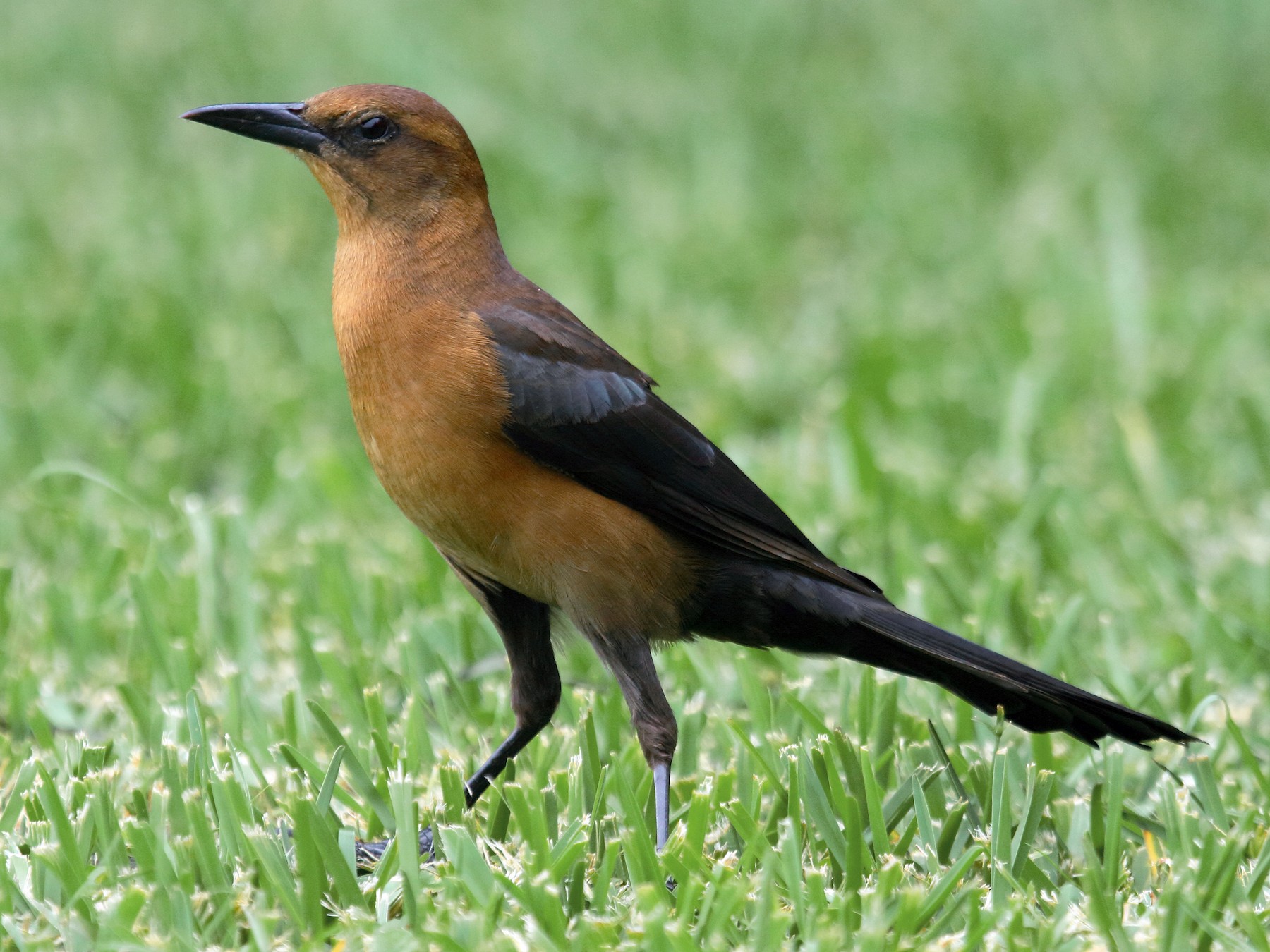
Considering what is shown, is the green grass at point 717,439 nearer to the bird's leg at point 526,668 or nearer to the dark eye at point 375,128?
Answer: the bird's leg at point 526,668

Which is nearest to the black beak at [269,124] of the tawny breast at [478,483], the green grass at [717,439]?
the tawny breast at [478,483]

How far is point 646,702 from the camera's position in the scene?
3.30m

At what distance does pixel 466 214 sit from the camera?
356cm

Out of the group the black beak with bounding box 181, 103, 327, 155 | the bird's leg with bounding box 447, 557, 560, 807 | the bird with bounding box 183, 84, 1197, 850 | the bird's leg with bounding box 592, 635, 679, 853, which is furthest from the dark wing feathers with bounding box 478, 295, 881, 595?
the black beak with bounding box 181, 103, 327, 155

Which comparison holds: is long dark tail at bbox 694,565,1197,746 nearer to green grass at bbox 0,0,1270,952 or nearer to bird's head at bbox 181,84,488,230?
green grass at bbox 0,0,1270,952

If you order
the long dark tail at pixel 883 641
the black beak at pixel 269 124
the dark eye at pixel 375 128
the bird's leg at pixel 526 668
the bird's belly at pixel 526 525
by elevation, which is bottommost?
the bird's leg at pixel 526 668

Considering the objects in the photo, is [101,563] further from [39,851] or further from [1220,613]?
[1220,613]

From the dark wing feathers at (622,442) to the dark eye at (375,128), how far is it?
500mm

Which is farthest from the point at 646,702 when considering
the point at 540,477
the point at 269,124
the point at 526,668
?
the point at 269,124

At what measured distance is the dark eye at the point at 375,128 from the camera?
355 centimetres

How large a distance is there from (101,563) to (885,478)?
251 centimetres

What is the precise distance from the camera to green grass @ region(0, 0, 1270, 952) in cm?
295

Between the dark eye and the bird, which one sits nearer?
the bird

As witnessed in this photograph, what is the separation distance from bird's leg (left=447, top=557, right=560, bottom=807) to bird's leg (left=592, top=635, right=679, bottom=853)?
0.90ft
